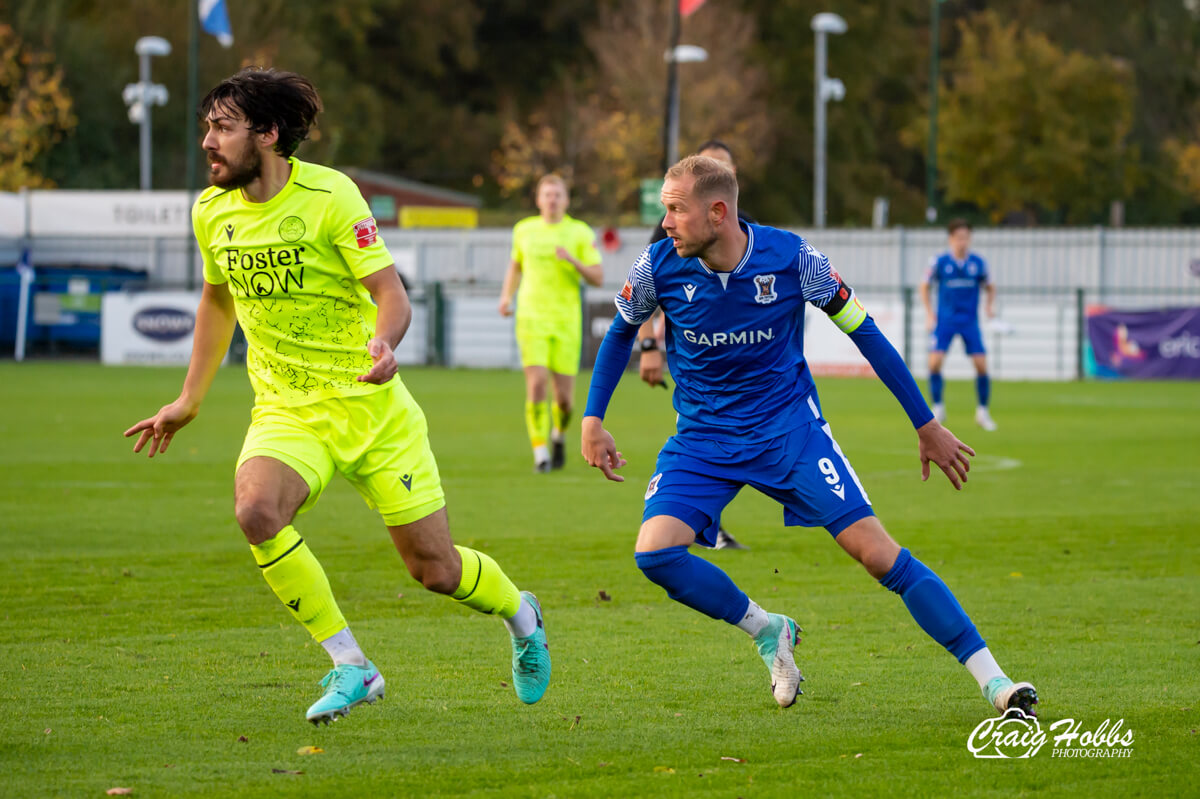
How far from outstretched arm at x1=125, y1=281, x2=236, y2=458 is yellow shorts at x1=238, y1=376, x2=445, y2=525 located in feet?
1.16

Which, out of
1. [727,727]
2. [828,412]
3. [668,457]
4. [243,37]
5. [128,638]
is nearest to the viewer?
[727,727]

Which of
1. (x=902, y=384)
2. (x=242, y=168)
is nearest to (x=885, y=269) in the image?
(x=902, y=384)

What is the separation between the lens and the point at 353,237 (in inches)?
208

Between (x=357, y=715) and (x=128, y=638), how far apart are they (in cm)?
168

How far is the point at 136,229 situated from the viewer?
122ft

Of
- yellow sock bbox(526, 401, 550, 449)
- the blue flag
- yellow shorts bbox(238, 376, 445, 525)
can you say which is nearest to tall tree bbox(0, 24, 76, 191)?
the blue flag

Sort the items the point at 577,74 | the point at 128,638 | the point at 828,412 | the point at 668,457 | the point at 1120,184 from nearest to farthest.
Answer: the point at 668,457
the point at 128,638
the point at 828,412
the point at 1120,184
the point at 577,74

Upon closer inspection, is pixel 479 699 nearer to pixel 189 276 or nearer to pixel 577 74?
pixel 189 276

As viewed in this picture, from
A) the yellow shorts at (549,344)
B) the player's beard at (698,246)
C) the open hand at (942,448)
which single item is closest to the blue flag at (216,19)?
the yellow shorts at (549,344)

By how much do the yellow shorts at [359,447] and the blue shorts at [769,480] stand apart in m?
0.84

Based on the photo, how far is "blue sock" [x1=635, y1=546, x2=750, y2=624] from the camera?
5.49 metres

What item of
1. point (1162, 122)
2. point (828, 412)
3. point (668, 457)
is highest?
point (1162, 122)

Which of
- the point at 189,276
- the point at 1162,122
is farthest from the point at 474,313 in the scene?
the point at 1162,122

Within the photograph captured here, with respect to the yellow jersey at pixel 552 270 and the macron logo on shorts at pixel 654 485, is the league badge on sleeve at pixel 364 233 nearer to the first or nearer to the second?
the macron logo on shorts at pixel 654 485
